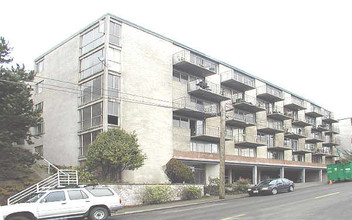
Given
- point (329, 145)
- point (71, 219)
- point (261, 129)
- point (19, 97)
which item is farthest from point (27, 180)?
point (329, 145)

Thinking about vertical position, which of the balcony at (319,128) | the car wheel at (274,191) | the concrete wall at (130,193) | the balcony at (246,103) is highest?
the balcony at (246,103)

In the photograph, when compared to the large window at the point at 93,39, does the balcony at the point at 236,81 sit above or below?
below

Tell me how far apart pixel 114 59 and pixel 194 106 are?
981 centimetres

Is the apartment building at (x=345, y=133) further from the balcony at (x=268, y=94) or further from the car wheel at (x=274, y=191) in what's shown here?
the car wheel at (x=274, y=191)

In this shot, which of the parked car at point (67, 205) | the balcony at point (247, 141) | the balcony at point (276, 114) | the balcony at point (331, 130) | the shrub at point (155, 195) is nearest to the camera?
the parked car at point (67, 205)

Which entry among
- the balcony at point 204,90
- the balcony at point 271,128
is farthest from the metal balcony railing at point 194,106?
the balcony at point 271,128

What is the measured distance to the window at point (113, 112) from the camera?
87.2ft

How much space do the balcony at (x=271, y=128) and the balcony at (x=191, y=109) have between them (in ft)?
33.5

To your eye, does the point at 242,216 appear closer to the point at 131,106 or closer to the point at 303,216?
the point at 303,216

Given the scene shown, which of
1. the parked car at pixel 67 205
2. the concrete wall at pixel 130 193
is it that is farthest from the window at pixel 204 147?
the parked car at pixel 67 205

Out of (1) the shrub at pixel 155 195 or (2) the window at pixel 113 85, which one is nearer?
(1) the shrub at pixel 155 195

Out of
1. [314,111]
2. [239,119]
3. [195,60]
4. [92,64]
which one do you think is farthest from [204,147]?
[314,111]

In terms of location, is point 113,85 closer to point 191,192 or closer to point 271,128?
point 191,192

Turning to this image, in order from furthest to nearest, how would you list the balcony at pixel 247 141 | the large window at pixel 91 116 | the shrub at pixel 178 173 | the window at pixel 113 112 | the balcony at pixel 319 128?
the balcony at pixel 319 128
the balcony at pixel 247 141
the shrub at pixel 178 173
the large window at pixel 91 116
the window at pixel 113 112
